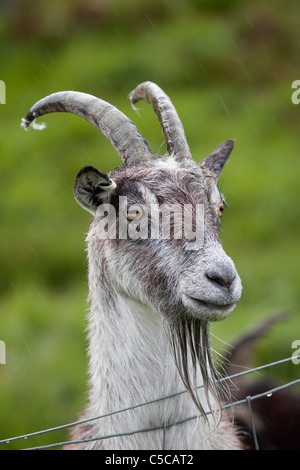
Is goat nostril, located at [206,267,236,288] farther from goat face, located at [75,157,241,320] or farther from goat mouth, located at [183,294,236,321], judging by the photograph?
goat mouth, located at [183,294,236,321]

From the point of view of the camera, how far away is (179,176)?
157 inches

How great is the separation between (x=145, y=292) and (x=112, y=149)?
32.9ft

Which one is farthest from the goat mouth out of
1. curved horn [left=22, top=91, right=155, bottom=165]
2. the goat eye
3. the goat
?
curved horn [left=22, top=91, right=155, bottom=165]

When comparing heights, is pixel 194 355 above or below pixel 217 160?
below

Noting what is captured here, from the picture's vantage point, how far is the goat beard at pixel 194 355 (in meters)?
3.87

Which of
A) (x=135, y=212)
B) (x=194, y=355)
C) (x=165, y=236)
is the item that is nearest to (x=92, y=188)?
(x=135, y=212)

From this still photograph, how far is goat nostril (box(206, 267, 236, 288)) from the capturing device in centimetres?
343

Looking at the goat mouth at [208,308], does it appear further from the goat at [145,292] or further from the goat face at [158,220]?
the goat at [145,292]

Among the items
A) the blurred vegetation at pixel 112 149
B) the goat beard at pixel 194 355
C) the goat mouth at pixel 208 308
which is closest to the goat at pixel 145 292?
the goat beard at pixel 194 355

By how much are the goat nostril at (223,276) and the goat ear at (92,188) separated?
87 cm

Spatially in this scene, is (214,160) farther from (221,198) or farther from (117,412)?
(117,412)

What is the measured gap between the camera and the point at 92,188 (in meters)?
3.97

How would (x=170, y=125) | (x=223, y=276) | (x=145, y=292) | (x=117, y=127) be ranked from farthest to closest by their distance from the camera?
(x=170, y=125), (x=117, y=127), (x=145, y=292), (x=223, y=276)

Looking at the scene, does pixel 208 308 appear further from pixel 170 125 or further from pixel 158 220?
pixel 170 125
